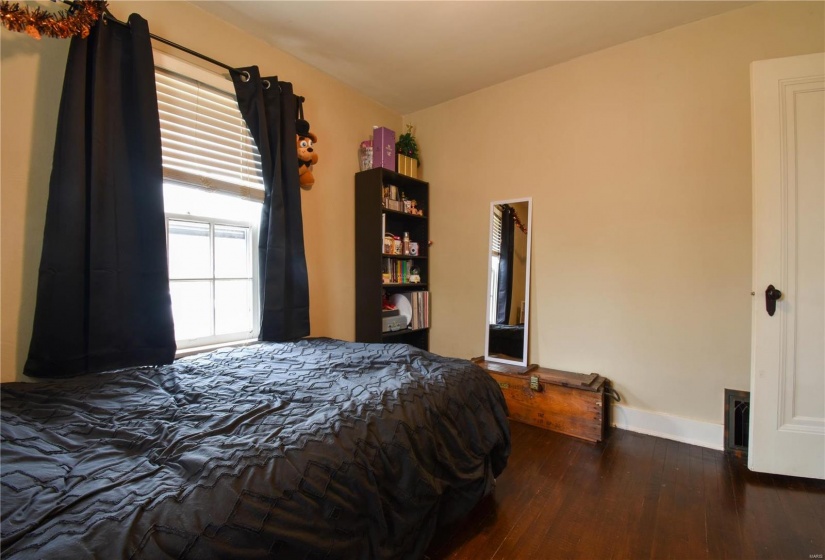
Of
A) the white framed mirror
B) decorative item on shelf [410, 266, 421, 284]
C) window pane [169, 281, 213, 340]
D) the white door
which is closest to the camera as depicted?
the white door

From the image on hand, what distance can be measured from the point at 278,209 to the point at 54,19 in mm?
1154

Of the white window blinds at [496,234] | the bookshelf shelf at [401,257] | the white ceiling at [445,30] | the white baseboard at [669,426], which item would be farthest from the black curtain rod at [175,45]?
the white baseboard at [669,426]

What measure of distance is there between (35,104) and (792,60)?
3.55 m

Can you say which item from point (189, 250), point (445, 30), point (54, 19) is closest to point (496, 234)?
point (445, 30)

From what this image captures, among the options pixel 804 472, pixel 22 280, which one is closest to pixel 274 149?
pixel 22 280

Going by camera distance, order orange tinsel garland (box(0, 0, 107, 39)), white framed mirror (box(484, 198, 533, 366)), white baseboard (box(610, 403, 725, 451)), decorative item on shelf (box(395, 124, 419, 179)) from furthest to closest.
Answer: decorative item on shelf (box(395, 124, 419, 179)) < white framed mirror (box(484, 198, 533, 366)) < white baseboard (box(610, 403, 725, 451)) < orange tinsel garland (box(0, 0, 107, 39))

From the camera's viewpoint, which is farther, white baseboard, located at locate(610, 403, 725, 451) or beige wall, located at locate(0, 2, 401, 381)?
white baseboard, located at locate(610, 403, 725, 451)

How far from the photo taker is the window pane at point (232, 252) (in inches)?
85.7

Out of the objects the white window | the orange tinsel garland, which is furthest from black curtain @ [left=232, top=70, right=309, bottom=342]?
the orange tinsel garland

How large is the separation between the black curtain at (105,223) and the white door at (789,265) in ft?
9.84

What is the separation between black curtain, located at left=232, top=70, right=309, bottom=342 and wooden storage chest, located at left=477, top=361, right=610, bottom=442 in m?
1.53

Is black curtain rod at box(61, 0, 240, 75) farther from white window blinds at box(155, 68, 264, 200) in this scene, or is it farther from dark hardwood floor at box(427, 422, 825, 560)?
dark hardwood floor at box(427, 422, 825, 560)

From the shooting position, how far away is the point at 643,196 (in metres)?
2.33

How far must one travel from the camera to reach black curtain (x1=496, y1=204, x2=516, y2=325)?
2.85 m
